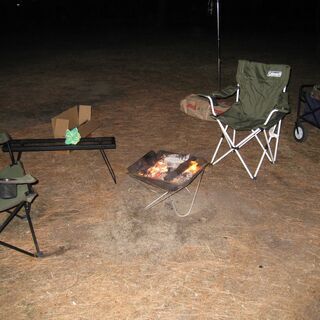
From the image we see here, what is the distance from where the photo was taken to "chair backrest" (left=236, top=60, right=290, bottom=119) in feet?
13.6

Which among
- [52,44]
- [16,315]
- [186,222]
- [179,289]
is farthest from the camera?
[52,44]

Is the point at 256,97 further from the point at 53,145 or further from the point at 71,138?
the point at 53,145

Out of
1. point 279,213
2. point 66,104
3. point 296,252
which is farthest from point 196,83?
point 296,252

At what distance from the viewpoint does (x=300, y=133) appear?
15.3ft

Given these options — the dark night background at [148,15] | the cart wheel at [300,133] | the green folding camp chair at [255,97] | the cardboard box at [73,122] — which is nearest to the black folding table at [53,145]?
the cardboard box at [73,122]

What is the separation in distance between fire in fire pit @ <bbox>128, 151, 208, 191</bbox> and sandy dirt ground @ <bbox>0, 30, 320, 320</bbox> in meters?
0.41

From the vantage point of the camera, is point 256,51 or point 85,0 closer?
point 256,51

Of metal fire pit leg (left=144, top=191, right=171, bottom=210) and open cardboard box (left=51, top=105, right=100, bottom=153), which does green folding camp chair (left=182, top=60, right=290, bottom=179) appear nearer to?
metal fire pit leg (left=144, top=191, right=171, bottom=210)

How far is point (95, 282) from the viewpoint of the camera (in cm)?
254

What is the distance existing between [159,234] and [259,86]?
8.19 feet

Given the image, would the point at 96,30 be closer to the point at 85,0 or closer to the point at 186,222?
the point at 85,0

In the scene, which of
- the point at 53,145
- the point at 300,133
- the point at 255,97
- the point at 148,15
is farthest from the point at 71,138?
the point at 148,15

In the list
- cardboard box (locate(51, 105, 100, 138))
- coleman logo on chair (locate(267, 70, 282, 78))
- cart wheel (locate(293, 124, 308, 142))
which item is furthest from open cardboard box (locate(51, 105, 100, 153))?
cart wheel (locate(293, 124, 308, 142))

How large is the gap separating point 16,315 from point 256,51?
35.8ft
